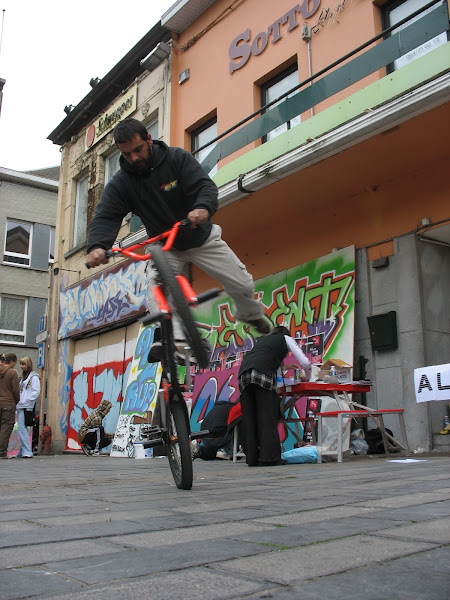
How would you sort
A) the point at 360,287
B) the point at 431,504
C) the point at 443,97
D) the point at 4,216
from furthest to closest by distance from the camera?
the point at 4,216
the point at 360,287
the point at 443,97
the point at 431,504

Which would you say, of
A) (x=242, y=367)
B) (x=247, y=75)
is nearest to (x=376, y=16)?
(x=247, y=75)

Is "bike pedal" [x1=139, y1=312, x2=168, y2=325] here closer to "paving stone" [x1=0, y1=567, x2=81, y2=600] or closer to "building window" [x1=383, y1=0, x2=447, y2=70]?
"paving stone" [x1=0, y1=567, x2=81, y2=600]

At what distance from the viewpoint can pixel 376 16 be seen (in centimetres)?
938

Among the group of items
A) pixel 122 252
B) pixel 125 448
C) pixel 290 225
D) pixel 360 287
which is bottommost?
pixel 125 448

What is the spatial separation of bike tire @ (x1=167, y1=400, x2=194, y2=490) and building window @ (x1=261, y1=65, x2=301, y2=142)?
26.5 ft

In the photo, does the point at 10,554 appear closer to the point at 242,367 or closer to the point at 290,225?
the point at 242,367

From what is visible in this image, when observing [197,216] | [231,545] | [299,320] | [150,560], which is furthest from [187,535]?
[299,320]

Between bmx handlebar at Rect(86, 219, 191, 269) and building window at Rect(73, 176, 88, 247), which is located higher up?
building window at Rect(73, 176, 88, 247)

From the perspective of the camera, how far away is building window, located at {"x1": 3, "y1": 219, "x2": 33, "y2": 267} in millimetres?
29484

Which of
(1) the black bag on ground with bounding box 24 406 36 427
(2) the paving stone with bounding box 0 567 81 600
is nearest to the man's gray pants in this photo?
(2) the paving stone with bounding box 0 567 81 600

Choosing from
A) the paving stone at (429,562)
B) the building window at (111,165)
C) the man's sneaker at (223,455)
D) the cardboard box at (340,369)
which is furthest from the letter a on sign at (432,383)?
the building window at (111,165)

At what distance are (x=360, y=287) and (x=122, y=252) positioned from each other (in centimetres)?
618

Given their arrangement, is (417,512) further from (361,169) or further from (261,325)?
(361,169)

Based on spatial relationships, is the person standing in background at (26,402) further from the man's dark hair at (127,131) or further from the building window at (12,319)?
the building window at (12,319)
